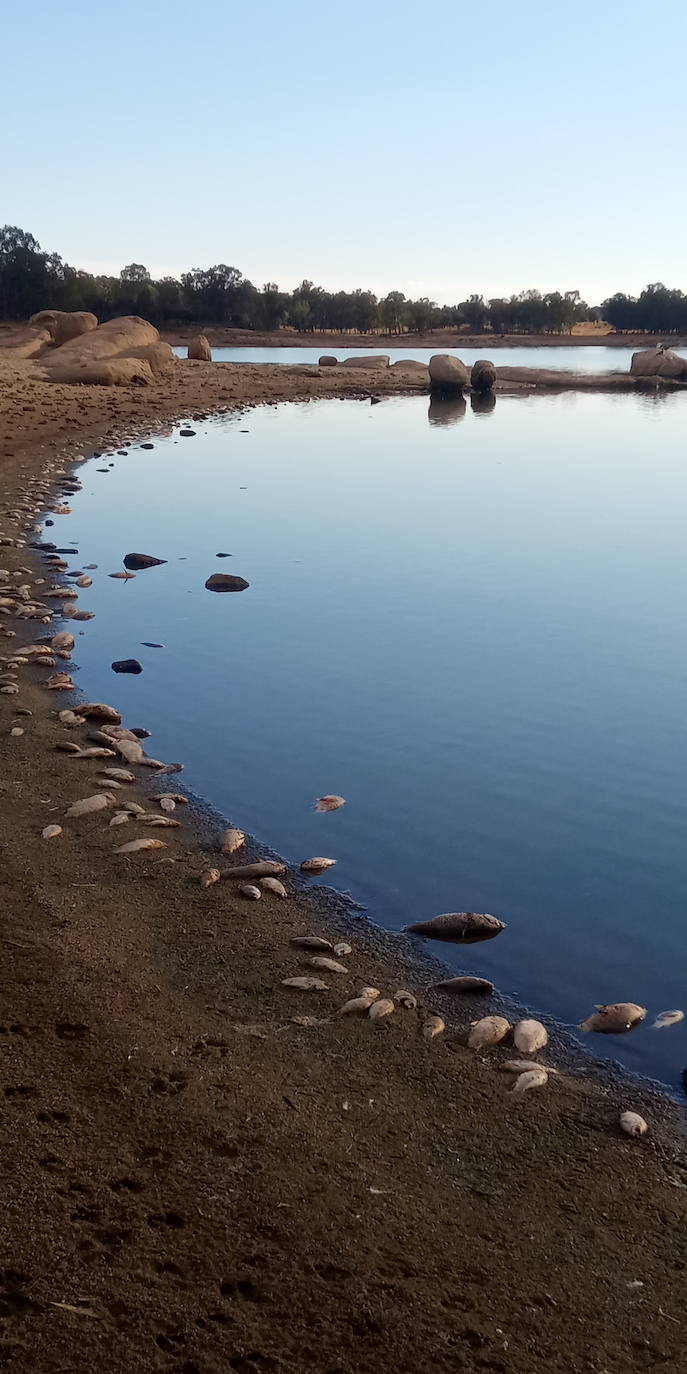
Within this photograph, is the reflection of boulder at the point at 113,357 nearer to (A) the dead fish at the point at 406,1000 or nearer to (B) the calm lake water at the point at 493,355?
(B) the calm lake water at the point at 493,355

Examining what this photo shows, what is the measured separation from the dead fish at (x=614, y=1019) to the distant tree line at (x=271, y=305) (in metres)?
96.2

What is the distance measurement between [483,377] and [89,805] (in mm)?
54044

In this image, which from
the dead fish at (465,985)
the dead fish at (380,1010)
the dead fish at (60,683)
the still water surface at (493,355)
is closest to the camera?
the dead fish at (380,1010)

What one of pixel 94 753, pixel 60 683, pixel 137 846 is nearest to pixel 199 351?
pixel 60 683

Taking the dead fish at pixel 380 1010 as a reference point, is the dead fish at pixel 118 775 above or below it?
above

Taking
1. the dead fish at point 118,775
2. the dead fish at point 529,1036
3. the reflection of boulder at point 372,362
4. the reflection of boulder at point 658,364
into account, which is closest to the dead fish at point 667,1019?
the dead fish at point 529,1036

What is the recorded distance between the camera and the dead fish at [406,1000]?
5871 millimetres

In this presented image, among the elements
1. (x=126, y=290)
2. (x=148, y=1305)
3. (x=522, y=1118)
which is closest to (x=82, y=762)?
(x=522, y=1118)

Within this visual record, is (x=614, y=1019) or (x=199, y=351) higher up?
(x=199, y=351)

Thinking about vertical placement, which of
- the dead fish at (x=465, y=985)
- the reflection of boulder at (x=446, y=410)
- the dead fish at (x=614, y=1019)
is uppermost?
the reflection of boulder at (x=446, y=410)

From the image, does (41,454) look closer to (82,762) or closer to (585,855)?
(82,762)

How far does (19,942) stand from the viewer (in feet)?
19.5

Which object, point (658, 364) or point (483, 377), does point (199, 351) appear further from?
point (658, 364)

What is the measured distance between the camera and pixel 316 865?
7.53 metres
